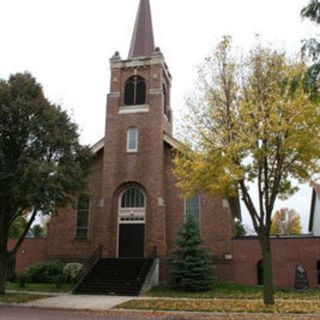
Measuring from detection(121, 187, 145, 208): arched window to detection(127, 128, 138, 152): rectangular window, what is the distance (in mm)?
2701

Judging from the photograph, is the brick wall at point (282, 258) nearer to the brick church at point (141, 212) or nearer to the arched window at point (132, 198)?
the brick church at point (141, 212)

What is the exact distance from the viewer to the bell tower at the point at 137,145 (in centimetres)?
2697

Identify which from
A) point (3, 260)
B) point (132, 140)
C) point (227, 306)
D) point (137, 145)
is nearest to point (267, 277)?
point (227, 306)

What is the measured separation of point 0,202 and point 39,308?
5.42 metres

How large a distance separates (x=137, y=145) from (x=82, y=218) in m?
6.25

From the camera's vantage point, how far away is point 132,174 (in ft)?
91.2

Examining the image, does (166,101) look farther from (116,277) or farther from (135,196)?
(116,277)

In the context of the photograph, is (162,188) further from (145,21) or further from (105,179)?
(145,21)

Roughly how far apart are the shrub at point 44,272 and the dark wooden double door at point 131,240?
158 inches

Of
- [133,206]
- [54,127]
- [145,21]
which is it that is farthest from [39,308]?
[145,21]

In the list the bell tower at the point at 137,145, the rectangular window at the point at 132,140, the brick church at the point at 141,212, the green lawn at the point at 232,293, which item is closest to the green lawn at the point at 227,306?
the green lawn at the point at 232,293

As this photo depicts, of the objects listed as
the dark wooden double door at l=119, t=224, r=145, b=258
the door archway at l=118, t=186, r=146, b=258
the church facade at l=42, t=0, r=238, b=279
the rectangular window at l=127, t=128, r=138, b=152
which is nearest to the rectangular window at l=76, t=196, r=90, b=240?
the church facade at l=42, t=0, r=238, b=279

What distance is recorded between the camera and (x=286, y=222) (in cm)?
7925

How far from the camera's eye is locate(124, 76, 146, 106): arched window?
2931 centimetres
